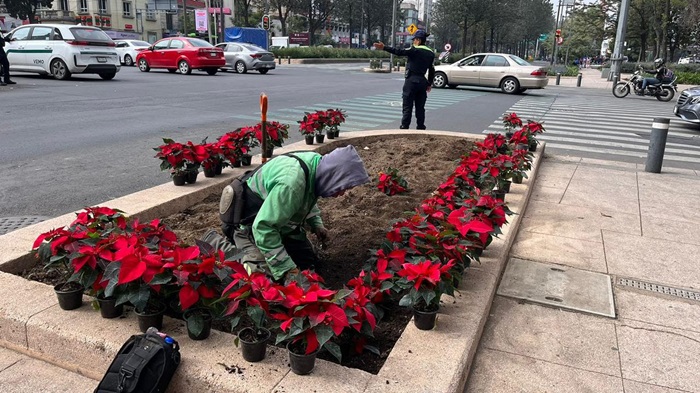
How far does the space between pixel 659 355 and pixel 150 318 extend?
8.78ft

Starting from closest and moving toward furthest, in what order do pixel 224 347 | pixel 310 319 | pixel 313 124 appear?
pixel 310 319, pixel 224 347, pixel 313 124

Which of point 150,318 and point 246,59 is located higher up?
point 246,59

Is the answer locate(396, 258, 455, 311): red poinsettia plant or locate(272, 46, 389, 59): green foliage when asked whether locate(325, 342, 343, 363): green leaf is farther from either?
locate(272, 46, 389, 59): green foliage

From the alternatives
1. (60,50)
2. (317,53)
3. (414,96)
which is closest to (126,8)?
(317,53)

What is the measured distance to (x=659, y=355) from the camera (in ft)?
9.87

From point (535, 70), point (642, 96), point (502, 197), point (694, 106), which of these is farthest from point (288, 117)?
point (642, 96)

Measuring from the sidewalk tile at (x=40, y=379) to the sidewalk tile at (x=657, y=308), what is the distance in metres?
3.07

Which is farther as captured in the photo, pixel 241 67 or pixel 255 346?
pixel 241 67

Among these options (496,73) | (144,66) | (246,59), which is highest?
(246,59)

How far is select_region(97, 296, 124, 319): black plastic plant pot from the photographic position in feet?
8.78

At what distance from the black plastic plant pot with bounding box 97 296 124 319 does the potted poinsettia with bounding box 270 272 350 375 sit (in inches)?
32.8

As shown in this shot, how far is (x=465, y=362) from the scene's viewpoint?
99.8 inches

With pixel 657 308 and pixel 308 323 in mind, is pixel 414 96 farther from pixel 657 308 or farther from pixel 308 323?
pixel 308 323

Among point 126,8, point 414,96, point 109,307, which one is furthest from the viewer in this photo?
point 126,8
